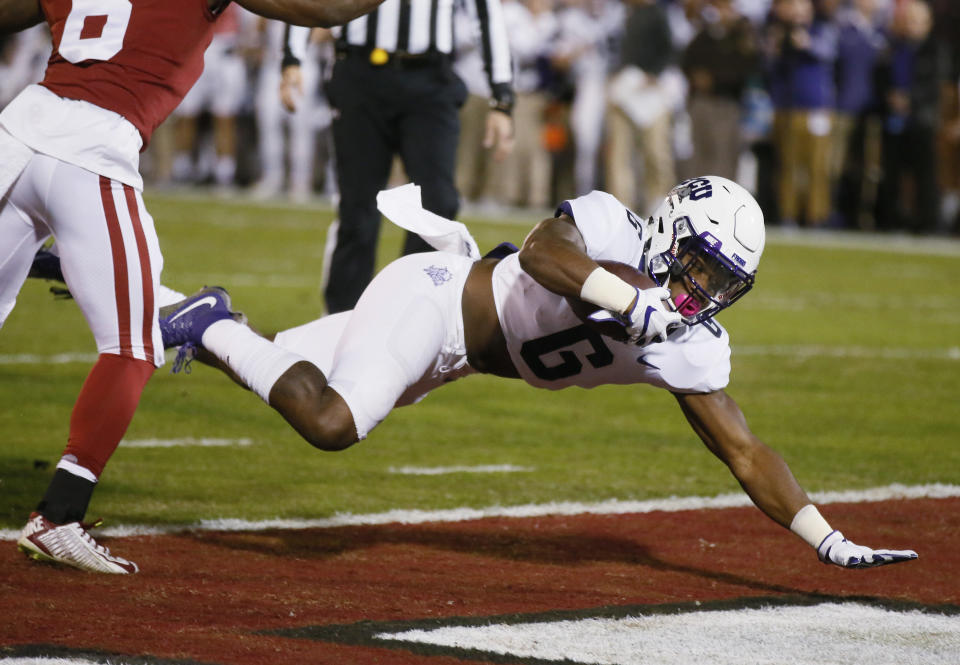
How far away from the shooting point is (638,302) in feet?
11.1

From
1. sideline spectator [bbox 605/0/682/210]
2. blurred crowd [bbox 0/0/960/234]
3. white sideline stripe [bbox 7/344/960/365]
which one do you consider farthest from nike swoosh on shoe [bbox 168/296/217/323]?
sideline spectator [bbox 605/0/682/210]

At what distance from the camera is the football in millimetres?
3525

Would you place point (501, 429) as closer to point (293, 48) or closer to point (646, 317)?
point (293, 48)

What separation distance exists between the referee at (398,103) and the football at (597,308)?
279cm

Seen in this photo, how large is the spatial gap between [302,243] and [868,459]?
810 cm

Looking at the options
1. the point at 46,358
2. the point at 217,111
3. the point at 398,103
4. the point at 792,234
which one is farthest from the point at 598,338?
the point at 217,111

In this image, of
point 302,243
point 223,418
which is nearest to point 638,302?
point 223,418

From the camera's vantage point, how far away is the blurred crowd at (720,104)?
14.6 metres

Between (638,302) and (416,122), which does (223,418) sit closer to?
(416,122)

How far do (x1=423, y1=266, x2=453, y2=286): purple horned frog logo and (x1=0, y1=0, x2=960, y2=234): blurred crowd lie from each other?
9593 millimetres

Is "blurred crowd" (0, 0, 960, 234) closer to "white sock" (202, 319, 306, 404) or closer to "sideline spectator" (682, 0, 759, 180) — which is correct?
"sideline spectator" (682, 0, 759, 180)

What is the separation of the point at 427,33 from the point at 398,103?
12.7 inches

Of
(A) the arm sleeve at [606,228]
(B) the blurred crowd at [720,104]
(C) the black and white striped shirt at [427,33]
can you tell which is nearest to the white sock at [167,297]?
(A) the arm sleeve at [606,228]

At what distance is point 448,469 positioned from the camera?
16.7 ft
